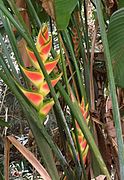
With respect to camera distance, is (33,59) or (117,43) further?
(117,43)

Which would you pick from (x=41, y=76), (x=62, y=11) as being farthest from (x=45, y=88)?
(x=62, y=11)

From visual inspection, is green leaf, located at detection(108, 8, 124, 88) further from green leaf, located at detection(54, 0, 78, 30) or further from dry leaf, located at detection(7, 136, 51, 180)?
dry leaf, located at detection(7, 136, 51, 180)

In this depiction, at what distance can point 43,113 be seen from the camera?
58cm

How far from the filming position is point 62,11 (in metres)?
0.59

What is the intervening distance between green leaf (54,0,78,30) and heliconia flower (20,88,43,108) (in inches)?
4.4

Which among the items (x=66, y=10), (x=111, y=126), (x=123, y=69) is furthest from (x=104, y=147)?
(x=66, y=10)

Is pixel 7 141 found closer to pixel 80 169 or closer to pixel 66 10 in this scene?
pixel 80 169

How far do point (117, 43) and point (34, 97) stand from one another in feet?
0.81

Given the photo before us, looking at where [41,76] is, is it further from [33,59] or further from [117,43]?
[117,43]

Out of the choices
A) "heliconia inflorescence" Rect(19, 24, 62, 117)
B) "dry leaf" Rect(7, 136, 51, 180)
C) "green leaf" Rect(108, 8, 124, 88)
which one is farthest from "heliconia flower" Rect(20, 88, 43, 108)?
"green leaf" Rect(108, 8, 124, 88)

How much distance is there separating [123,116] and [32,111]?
374mm

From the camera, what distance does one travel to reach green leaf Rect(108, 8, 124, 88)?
26.9 inches

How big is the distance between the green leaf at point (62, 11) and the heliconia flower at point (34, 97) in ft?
0.37

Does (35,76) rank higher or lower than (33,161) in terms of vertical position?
higher
